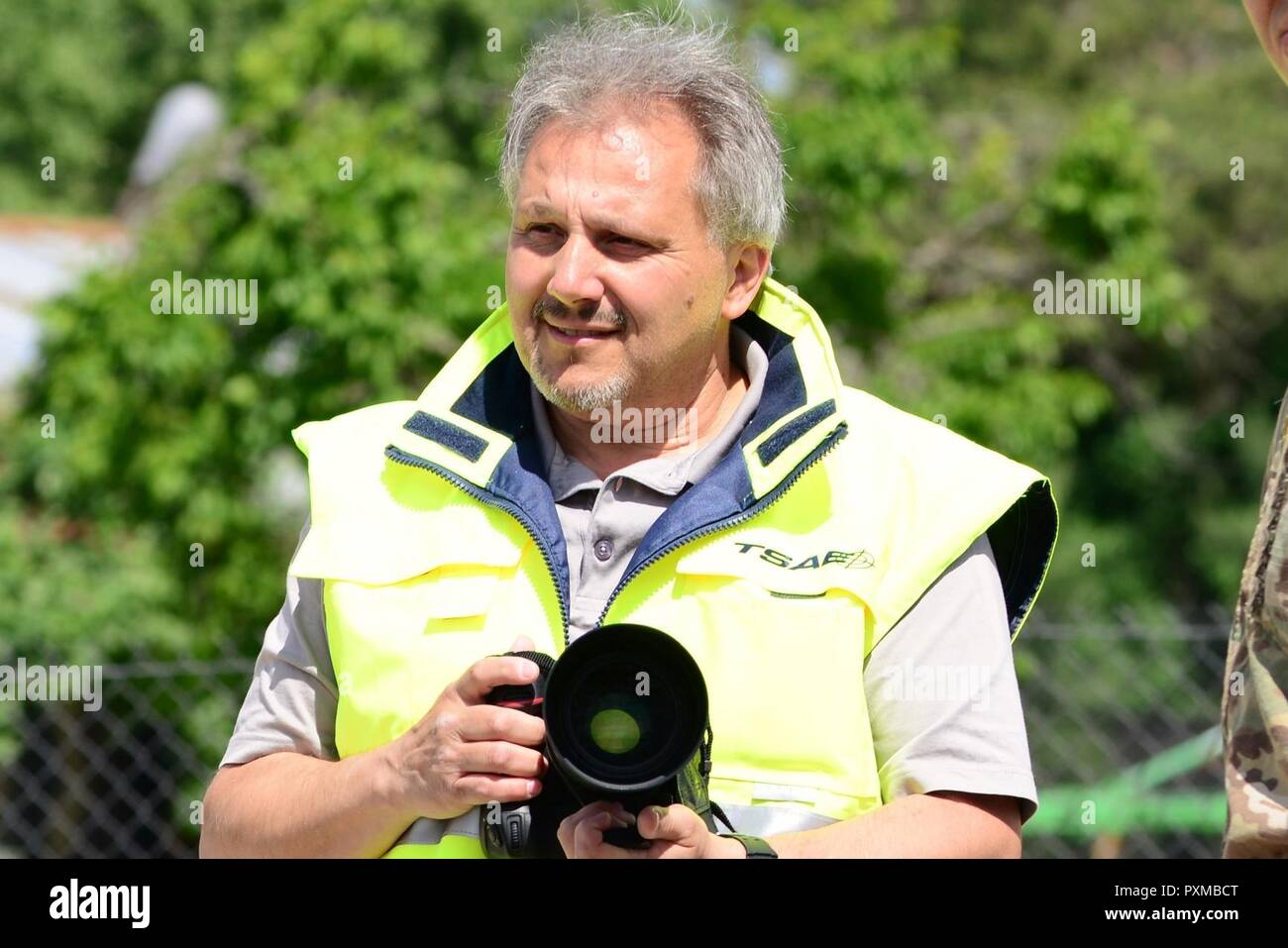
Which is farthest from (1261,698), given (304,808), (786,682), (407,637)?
(304,808)

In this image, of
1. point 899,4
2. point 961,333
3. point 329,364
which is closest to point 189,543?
point 329,364

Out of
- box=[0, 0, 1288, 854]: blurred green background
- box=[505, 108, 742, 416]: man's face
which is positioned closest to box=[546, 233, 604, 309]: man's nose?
box=[505, 108, 742, 416]: man's face

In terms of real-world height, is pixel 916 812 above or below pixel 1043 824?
above

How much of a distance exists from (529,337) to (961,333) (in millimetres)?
4856

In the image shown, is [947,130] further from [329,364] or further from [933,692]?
[933,692]

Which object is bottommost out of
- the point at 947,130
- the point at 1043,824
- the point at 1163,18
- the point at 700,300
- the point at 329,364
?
the point at 1043,824

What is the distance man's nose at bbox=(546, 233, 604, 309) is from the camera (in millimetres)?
2168

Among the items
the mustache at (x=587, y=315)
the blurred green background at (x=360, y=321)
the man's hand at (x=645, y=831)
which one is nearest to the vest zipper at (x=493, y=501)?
the mustache at (x=587, y=315)

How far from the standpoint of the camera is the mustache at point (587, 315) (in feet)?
7.24

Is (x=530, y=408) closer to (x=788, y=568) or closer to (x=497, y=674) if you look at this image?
(x=788, y=568)

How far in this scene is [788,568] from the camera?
212 cm

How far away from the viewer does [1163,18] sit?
54.2ft

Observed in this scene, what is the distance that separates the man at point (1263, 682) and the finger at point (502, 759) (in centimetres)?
80

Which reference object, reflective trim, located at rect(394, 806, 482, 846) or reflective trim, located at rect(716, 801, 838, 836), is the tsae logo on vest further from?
reflective trim, located at rect(394, 806, 482, 846)
